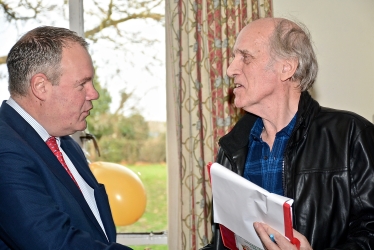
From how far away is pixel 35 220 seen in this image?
5.32 ft

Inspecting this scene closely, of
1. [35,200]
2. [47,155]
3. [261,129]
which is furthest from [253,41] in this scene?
[35,200]

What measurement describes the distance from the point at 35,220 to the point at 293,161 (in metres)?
0.94

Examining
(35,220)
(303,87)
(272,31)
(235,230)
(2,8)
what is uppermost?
(2,8)

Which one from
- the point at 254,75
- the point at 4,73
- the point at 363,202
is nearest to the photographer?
the point at 363,202

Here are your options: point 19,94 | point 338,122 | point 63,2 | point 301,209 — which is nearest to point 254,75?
point 338,122

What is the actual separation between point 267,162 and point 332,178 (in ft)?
0.89

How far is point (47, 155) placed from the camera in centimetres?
181

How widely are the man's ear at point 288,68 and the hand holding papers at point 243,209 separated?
506 millimetres

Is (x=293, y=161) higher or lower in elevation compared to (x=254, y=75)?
lower

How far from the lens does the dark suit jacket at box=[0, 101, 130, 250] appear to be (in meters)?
1.62

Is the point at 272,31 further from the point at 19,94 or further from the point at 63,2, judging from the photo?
the point at 63,2

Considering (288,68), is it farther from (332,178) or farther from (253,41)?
(332,178)

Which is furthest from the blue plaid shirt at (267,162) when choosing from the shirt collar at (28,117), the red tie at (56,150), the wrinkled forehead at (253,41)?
the shirt collar at (28,117)

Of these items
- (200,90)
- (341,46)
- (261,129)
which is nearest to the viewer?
(261,129)
